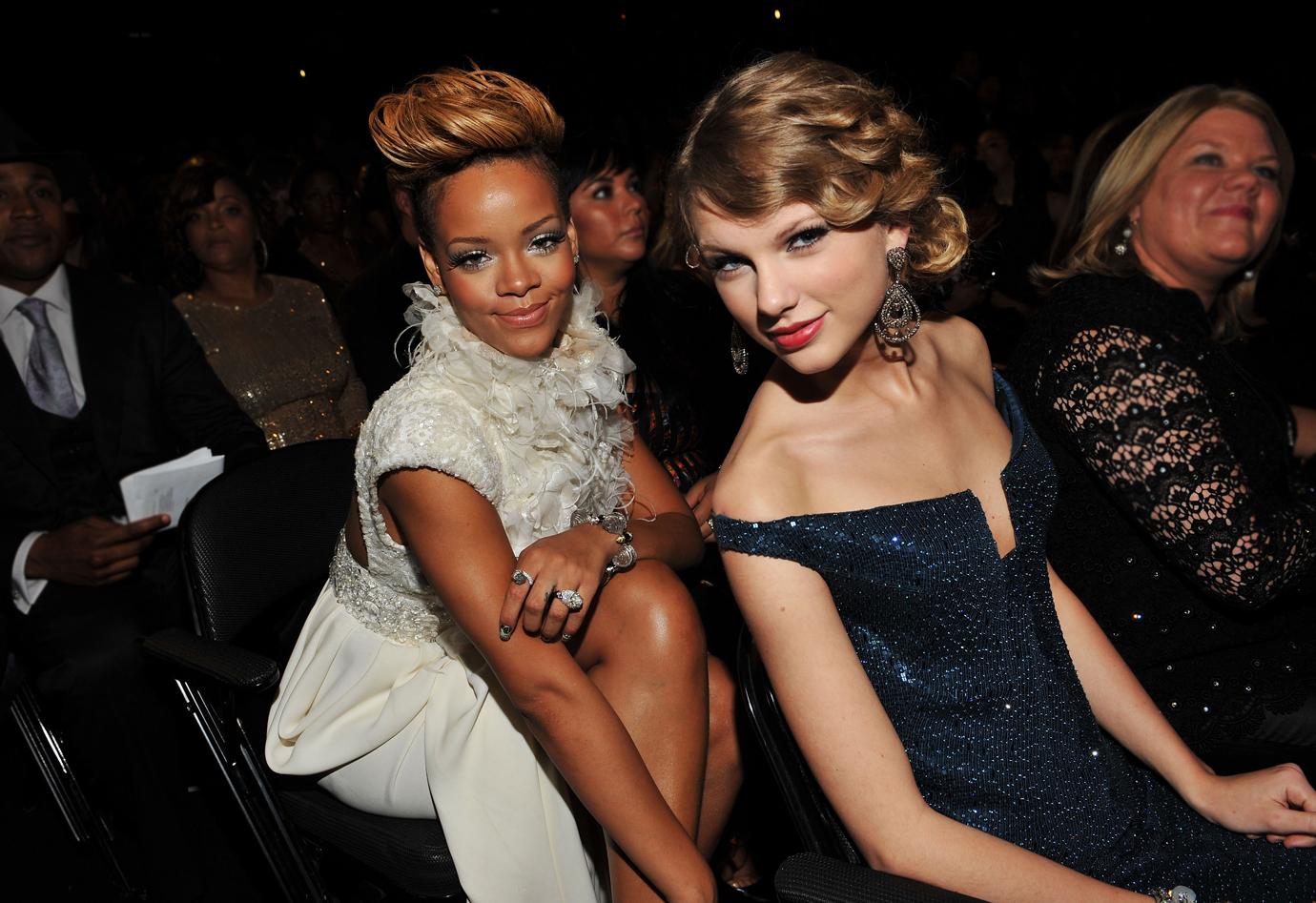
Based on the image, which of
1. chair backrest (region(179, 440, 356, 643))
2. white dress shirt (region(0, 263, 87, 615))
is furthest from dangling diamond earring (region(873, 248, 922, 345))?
white dress shirt (region(0, 263, 87, 615))

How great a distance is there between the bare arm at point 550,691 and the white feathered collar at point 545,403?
0.17 metres

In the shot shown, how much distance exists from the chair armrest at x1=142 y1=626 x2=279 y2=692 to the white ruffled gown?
7.3 inches

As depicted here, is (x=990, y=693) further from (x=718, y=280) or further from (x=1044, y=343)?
(x=1044, y=343)

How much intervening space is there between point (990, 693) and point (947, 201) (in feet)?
2.16

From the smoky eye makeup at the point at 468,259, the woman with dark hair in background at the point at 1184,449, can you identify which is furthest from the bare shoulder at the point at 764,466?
the woman with dark hair in background at the point at 1184,449

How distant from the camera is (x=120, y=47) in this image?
34.8 feet

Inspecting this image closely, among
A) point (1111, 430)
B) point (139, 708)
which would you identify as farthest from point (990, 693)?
point (139, 708)

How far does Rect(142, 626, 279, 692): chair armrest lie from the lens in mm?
1689

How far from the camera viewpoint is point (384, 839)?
1.73 meters

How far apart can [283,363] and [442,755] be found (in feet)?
6.87

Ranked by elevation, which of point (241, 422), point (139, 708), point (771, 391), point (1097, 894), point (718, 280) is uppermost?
point (718, 280)

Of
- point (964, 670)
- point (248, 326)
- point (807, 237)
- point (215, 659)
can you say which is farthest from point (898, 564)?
point (248, 326)

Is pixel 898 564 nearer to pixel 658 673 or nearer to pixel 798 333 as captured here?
pixel 798 333

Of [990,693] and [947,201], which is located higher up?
[947,201]
